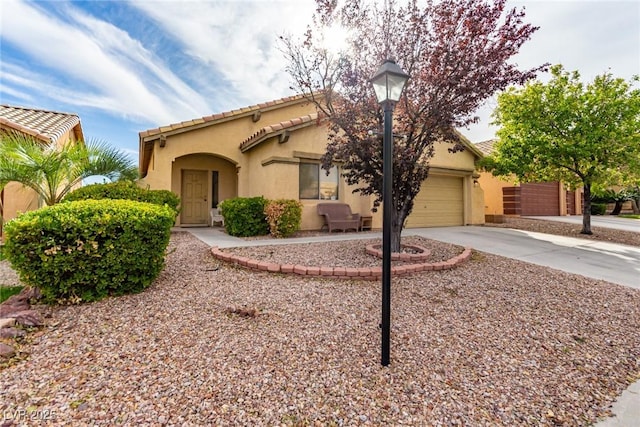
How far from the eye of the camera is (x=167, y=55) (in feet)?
30.9

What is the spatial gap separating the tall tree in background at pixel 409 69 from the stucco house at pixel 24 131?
8.35 meters

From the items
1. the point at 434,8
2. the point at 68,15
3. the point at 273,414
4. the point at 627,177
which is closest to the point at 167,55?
the point at 68,15

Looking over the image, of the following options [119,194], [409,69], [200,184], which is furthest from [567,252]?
[200,184]

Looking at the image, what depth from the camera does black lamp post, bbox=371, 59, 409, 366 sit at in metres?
2.71

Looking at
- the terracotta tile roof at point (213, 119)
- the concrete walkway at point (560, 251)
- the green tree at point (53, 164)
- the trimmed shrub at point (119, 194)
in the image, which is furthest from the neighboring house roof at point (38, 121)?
the concrete walkway at point (560, 251)

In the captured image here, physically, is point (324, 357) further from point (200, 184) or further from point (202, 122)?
point (200, 184)

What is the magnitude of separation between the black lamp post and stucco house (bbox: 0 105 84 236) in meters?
9.55

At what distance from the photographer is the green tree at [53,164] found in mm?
6500

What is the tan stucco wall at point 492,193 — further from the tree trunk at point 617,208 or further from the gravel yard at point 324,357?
the gravel yard at point 324,357

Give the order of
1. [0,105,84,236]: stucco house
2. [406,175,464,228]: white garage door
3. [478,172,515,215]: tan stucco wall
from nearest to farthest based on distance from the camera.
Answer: [0,105,84,236]: stucco house → [406,175,464,228]: white garage door → [478,172,515,215]: tan stucco wall

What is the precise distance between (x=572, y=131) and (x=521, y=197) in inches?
313

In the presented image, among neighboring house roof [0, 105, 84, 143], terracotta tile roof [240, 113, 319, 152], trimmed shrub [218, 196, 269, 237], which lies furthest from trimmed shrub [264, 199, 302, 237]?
neighboring house roof [0, 105, 84, 143]

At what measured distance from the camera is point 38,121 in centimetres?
1077

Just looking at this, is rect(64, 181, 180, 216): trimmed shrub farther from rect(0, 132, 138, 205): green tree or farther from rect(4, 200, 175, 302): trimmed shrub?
rect(4, 200, 175, 302): trimmed shrub
